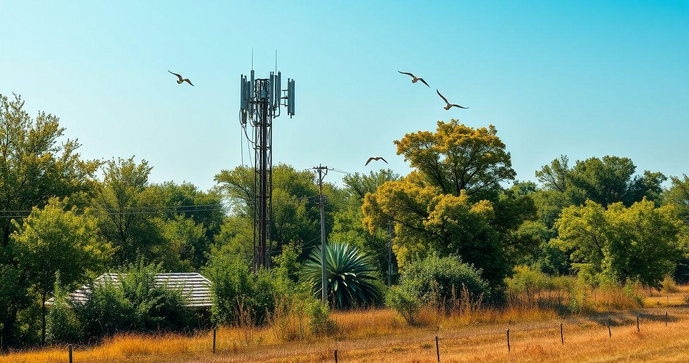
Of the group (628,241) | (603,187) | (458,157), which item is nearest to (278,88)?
(458,157)

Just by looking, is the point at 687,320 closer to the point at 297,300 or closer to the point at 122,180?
the point at 297,300

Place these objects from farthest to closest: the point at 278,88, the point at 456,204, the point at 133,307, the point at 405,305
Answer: the point at 278,88 → the point at 456,204 → the point at 405,305 → the point at 133,307

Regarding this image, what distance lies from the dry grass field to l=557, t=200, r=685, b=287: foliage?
12620mm

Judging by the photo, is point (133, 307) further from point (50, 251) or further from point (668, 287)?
point (668, 287)

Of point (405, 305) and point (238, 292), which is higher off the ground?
point (238, 292)

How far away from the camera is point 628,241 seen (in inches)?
1715

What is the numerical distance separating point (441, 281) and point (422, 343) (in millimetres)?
7926

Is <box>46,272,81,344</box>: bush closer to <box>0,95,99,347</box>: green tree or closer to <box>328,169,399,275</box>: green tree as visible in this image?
<box>0,95,99,347</box>: green tree

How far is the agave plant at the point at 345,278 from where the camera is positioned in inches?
1401

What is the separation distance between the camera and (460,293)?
32.0 meters

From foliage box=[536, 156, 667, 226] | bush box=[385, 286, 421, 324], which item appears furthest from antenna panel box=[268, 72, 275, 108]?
foliage box=[536, 156, 667, 226]

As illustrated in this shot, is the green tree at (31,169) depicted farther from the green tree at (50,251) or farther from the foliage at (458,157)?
the foliage at (458,157)

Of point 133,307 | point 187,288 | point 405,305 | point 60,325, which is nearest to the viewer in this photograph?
point 60,325

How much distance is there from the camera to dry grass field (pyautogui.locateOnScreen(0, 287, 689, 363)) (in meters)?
21.0
